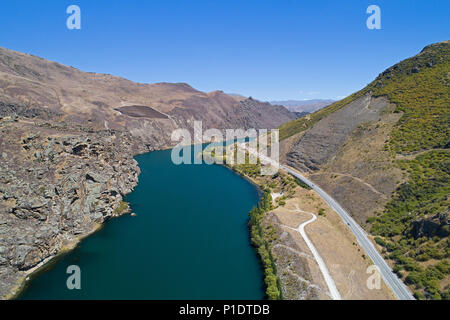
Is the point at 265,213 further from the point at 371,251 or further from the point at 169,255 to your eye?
the point at 169,255

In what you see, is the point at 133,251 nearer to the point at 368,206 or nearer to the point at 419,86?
the point at 368,206

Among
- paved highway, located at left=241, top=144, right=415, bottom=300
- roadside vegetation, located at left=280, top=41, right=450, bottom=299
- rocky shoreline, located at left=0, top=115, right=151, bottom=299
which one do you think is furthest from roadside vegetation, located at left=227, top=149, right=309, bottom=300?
rocky shoreline, located at left=0, top=115, right=151, bottom=299

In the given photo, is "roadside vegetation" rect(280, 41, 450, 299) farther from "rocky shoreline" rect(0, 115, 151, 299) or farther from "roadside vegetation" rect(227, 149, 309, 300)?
"rocky shoreline" rect(0, 115, 151, 299)

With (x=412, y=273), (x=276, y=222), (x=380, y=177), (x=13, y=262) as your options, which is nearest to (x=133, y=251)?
(x=13, y=262)

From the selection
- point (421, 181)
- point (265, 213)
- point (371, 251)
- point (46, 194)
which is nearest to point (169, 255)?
point (265, 213)

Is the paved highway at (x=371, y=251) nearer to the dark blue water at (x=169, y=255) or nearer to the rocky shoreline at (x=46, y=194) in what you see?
the dark blue water at (x=169, y=255)

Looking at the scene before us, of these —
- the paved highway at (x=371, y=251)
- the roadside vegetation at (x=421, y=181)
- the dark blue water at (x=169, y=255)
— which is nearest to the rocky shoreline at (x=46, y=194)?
the dark blue water at (x=169, y=255)
